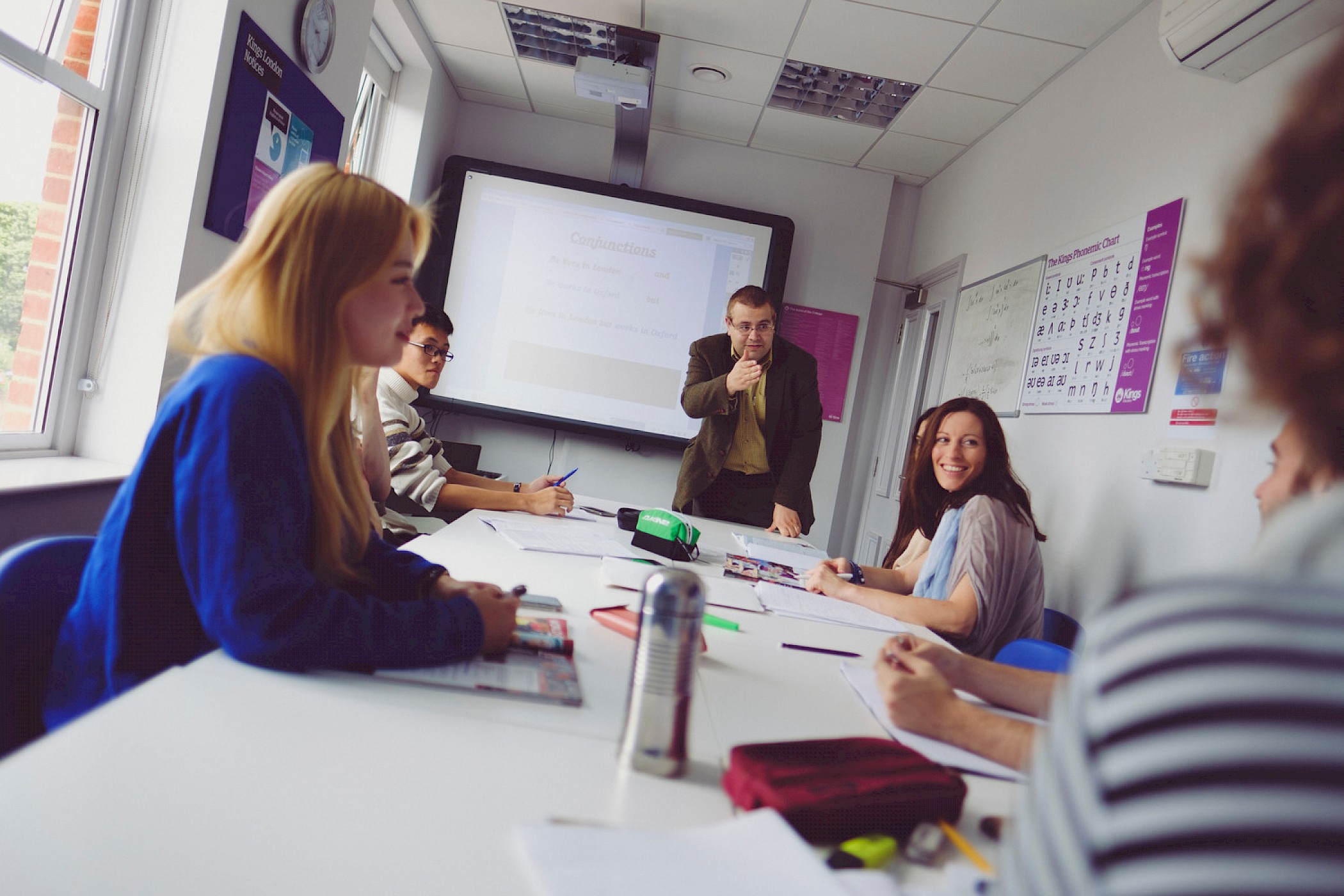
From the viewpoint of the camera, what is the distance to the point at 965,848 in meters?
0.66

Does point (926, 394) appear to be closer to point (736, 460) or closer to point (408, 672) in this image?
point (736, 460)

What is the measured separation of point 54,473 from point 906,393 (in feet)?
12.0

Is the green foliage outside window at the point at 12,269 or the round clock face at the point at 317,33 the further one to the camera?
the round clock face at the point at 317,33

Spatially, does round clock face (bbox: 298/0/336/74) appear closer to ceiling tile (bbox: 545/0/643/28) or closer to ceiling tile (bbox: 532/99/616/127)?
ceiling tile (bbox: 545/0/643/28)

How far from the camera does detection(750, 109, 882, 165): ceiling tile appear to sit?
398 centimetres

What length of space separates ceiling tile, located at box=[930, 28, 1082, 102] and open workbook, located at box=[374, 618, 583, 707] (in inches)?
116

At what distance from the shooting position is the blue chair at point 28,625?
2.68 feet

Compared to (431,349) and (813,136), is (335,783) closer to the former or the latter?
(431,349)

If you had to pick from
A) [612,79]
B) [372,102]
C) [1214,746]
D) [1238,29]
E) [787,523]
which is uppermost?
[612,79]

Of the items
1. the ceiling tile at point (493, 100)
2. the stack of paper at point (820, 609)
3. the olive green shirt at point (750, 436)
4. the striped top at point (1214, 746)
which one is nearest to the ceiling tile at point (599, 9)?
the ceiling tile at point (493, 100)

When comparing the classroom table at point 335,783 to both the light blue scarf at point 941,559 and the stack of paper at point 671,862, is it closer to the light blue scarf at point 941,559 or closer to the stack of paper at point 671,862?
the stack of paper at point 671,862

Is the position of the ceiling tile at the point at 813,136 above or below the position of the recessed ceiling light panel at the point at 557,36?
below

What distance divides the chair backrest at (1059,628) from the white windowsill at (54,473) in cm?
229

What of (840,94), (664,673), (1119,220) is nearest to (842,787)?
(664,673)
